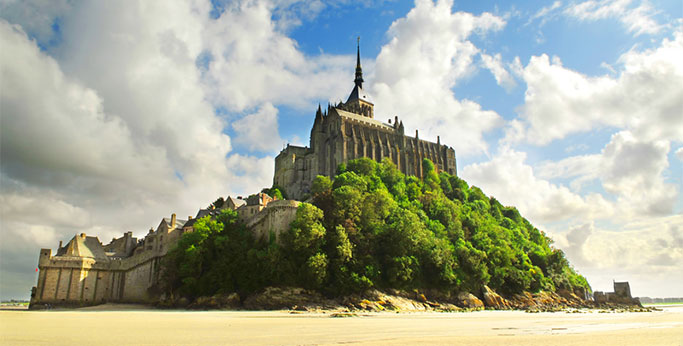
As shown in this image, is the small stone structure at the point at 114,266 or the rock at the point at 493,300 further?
the rock at the point at 493,300

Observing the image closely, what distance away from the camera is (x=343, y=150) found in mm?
78000

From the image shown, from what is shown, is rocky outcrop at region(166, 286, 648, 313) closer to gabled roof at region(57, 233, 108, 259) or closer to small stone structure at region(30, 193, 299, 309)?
small stone structure at region(30, 193, 299, 309)

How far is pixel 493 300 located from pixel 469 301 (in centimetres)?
415

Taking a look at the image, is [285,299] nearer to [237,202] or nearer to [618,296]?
[237,202]

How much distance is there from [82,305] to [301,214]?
93.1 ft

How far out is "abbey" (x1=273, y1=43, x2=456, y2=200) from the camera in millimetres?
78562

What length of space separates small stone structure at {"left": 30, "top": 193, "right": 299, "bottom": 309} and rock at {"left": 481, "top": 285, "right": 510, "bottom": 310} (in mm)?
25517

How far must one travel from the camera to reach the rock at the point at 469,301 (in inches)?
1928

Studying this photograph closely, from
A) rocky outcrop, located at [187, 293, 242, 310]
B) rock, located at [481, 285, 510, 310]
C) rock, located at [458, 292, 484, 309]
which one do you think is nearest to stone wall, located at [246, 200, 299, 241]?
rocky outcrop, located at [187, 293, 242, 310]

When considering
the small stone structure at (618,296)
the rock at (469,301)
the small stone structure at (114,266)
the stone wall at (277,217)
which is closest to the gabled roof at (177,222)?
the small stone structure at (114,266)

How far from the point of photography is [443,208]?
214 ft

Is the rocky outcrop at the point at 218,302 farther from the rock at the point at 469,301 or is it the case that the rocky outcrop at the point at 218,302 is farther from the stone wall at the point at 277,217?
the rock at the point at 469,301

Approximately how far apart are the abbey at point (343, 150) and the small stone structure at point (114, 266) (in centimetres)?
2087

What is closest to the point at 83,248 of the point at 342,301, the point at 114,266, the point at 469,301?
the point at 114,266
